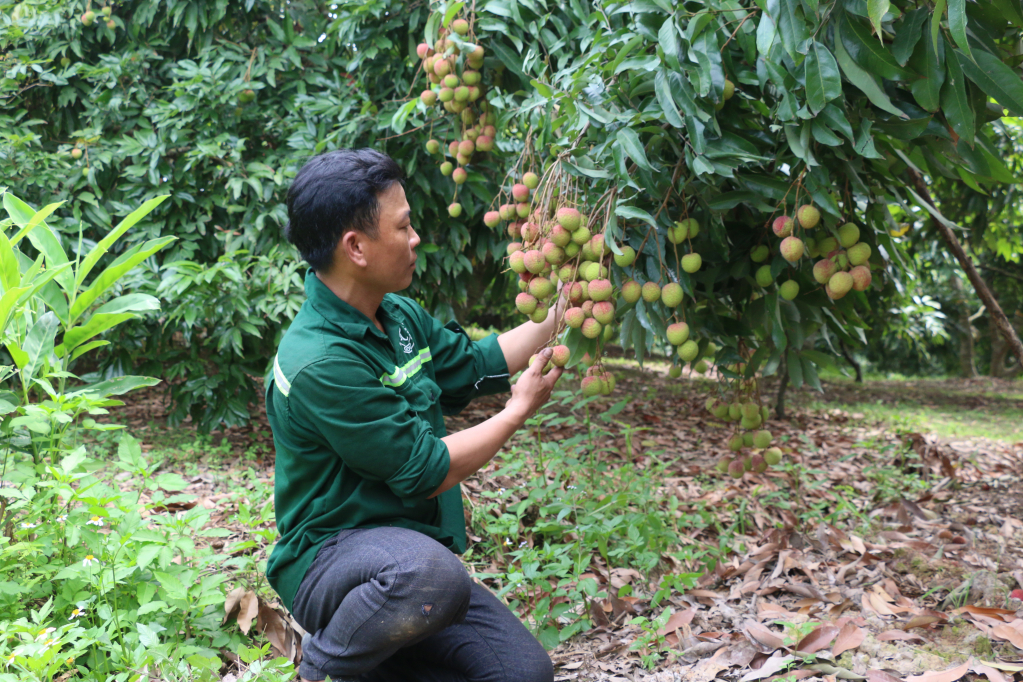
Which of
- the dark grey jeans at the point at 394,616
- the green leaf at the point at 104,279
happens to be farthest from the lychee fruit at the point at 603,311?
the green leaf at the point at 104,279

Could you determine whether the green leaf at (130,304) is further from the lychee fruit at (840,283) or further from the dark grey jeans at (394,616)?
the lychee fruit at (840,283)

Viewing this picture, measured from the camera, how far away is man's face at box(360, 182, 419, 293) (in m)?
1.52

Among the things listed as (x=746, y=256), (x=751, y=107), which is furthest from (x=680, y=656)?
(x=751, y=107)

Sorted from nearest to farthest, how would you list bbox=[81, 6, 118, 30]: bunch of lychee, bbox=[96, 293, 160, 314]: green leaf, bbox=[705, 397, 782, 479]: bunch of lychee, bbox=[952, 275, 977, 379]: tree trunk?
bbox=[705, 397, 782, 479]: bunch of lychee → bbox=[96, 293, 160, 314]: green leaf → bbox=[81, 6, 118, 30]: bunch of lychee → bbox=[952, 275, 977, 379]: tree trunk

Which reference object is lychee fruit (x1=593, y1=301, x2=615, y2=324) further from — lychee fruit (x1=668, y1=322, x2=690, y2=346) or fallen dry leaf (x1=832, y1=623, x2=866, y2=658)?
fallen dry leaf (x1=832, y1=623, x2=866, y2=658)

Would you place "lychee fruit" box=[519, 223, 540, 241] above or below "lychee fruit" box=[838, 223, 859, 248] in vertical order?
below

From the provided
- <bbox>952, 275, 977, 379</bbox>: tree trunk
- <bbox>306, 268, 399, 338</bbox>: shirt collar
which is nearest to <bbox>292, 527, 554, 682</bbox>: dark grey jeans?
<bbox>306, 268, 399, 338</bbox>: shirt collar

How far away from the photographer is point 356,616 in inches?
54.6

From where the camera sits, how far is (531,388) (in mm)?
1529

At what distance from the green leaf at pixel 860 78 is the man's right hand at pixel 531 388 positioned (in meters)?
0.74

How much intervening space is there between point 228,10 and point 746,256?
2994 millimetres

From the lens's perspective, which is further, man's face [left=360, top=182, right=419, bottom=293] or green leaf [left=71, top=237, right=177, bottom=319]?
green leaf [left=71, top=237, right=177, bottom=319]

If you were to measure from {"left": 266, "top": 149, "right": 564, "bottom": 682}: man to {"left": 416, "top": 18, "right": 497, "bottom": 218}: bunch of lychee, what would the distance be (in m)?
0.73

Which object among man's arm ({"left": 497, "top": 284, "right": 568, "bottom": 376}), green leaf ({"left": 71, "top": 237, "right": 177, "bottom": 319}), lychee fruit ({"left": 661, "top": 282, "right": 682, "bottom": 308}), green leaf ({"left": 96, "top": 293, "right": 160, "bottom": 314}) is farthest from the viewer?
green leaf ({"left": 96, "top": 293, "right": 160, "bottom": 314})
